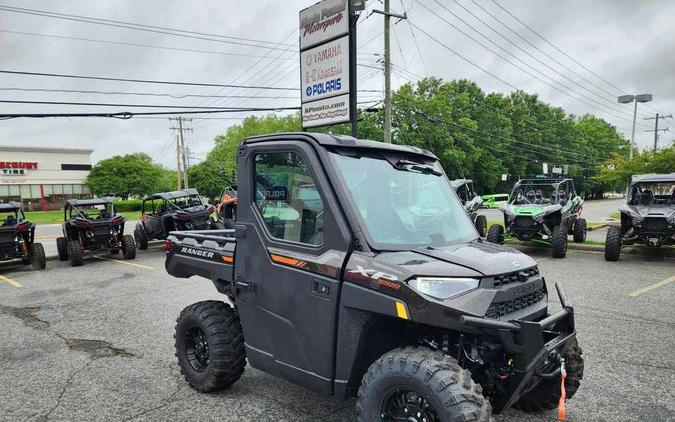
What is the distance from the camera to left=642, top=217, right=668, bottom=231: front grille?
1037cm

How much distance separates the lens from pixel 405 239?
10.1 feet

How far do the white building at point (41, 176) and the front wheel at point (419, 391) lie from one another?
270 ft

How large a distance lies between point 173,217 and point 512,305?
12939 millimetres

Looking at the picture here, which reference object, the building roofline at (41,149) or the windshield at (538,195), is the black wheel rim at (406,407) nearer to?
the windshield at (538,195)

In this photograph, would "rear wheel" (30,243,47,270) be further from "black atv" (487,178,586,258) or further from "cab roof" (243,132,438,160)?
"black atv" (487,178,586,258)

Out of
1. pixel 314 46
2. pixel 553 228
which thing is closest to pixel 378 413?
pixel 553 228

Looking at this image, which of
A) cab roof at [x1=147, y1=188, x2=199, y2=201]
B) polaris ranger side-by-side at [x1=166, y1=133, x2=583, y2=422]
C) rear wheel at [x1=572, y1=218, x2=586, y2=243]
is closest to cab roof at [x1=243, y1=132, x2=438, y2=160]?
polaris ranger side-by-side at [x1=166, y1=133, x2=583, y2=422]

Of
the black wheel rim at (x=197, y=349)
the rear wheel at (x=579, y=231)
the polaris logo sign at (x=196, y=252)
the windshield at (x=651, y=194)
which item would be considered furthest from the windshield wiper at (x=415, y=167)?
the rear wheel at (x=579, y=231)

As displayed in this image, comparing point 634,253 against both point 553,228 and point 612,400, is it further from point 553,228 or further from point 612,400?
point 612,400

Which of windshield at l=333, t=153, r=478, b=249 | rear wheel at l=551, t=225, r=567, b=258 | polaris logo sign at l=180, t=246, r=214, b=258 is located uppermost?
windshield at l=333, t=153, r=478, b=249

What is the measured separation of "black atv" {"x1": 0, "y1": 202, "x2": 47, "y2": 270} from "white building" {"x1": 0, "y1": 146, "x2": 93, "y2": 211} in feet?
227

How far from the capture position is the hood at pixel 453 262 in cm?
266

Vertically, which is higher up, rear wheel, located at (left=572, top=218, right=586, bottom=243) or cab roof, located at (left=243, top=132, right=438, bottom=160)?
cab roof, located at (left=243, top=132, right=438, bottom=160)

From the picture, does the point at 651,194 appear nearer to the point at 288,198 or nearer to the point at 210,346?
the point at 288,198
